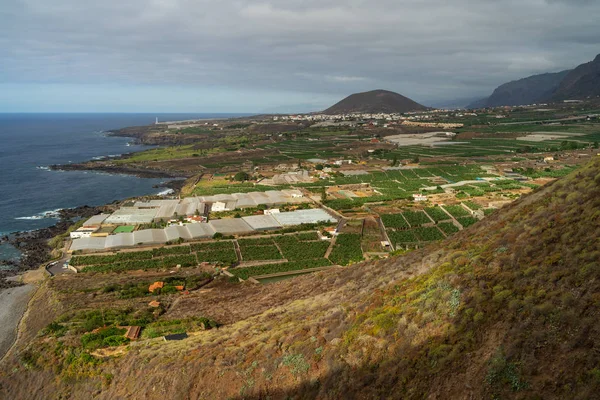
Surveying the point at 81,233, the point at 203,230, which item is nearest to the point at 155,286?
the point at 203,230

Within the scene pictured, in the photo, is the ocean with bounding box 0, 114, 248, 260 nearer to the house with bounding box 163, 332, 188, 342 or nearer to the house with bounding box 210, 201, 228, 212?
the house with bounding box 210, 201, 228, 212

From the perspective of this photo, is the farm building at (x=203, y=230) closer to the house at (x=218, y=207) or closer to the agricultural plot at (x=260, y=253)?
the agricultural plot at (x=260, y=253)

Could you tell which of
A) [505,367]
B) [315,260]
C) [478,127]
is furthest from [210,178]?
[478,127]

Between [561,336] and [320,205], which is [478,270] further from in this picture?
[320,205]

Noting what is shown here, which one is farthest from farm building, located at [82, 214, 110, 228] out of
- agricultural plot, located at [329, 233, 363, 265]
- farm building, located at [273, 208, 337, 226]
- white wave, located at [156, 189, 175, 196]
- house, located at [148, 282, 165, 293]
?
agricultural plot, located at [329, 233, 363, 265]

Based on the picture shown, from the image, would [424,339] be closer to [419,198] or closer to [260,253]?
[260,253]

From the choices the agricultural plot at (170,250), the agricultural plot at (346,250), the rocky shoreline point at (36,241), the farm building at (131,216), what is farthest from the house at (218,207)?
the agricultural plot at (346,250)

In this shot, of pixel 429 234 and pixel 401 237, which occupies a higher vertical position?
pixel 429 234
